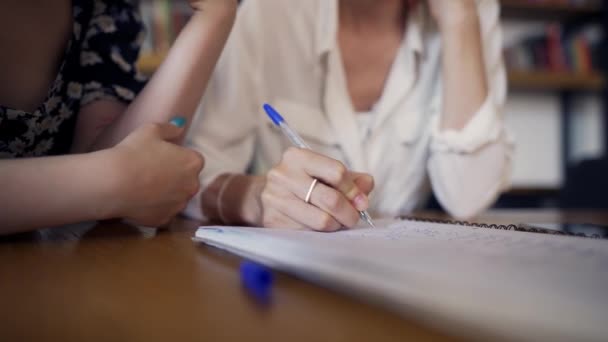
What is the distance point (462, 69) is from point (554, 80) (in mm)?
1757

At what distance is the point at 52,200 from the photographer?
432 millimetres

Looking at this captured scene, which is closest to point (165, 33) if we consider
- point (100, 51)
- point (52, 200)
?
point (100, 51)

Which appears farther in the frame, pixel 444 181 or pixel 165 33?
pixel 165 33

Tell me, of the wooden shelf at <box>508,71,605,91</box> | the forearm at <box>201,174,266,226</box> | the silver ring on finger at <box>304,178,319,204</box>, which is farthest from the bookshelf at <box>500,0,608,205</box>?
the silver ring on finger at <box>304,178,319,204</box>

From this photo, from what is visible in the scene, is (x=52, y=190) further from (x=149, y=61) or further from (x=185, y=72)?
(x=149, y=61)

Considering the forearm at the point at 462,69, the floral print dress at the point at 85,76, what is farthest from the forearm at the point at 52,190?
the forearm at the point at 462,69

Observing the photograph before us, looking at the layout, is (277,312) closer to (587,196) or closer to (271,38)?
(271,38)

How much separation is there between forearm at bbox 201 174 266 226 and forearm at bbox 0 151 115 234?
217 millimetres

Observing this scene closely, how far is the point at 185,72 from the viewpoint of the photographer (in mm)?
661

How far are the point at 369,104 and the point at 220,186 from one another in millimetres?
436

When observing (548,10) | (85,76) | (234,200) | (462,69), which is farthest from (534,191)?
(85,76)

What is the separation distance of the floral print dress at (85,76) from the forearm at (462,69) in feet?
1.90

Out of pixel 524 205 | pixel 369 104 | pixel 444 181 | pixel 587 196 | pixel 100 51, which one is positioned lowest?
pixel 524 205

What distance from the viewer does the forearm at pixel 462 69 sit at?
93cm
